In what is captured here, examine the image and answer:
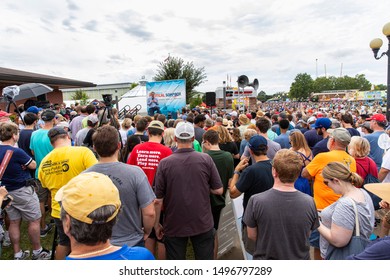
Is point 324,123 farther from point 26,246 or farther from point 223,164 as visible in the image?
point 26,246

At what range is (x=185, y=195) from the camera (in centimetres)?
257

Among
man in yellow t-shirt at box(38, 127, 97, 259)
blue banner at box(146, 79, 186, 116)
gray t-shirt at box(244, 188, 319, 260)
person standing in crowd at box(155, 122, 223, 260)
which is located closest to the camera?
gray t-shirt at box(244, 188, 319, 260)

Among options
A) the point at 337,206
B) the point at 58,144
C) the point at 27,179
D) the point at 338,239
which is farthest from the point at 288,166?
the point at 27,179

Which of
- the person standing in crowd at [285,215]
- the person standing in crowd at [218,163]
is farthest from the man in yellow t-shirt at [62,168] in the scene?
the person standing in crowd at [285,215]

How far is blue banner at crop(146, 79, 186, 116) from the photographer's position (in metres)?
14.7

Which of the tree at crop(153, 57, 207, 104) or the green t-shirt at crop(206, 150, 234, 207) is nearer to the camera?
the green t-shirt at crop(206, 150, 234, 207)

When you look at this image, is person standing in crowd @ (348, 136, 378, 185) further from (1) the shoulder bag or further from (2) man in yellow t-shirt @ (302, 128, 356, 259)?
(1) the shoulder bag

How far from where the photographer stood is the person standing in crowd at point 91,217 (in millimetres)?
1268

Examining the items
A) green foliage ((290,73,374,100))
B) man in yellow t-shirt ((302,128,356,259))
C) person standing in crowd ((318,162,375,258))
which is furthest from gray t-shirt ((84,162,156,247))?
green foliage ((290,73,374,100))

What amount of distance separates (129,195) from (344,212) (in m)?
1.74

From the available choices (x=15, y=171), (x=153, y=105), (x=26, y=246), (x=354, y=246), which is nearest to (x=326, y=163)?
(x=354, y=246)

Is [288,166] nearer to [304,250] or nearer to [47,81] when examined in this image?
[304,250]

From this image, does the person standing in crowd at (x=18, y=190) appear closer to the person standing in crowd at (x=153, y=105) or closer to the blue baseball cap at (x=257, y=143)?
the blue baseball cap at (x=257, y=143)

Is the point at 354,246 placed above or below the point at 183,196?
below
